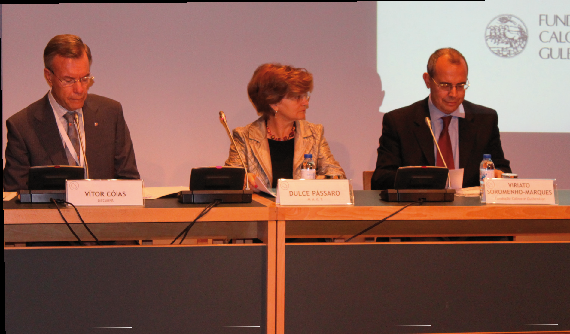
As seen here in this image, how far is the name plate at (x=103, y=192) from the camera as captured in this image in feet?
4.50

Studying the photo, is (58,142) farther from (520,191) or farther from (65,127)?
(520,191)

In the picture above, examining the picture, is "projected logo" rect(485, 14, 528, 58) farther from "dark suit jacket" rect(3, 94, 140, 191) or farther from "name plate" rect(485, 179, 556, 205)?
"dark suit jacket" rect(3, 94, 140, 191)

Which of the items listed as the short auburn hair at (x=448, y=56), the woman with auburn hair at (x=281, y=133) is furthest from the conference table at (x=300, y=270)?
the short auburn hair at (x=448, y=56)

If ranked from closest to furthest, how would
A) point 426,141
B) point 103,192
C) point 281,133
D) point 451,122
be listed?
1. point 103,192
2. point 426,141
3. point 451,122
4. point 281,133

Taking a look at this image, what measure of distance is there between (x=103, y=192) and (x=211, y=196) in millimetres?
292

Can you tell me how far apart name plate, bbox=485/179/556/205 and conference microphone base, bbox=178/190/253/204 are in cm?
73

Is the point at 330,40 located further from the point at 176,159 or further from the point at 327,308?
the point at 327,308

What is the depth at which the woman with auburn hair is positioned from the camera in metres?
2.48

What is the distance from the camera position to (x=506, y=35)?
3.28 m

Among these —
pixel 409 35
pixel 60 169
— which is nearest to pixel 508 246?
pixel 60 169

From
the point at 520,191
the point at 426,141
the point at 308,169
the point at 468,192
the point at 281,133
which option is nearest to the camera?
the point at 520,191

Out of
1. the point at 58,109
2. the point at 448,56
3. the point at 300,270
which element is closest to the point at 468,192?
the point at 300,270

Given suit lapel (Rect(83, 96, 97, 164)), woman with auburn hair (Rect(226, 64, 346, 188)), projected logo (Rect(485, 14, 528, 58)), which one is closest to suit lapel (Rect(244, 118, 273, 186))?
woman with auburn hair (Rect(226, 64, 346, 188))

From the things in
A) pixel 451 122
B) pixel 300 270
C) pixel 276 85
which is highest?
pixel 276 85
